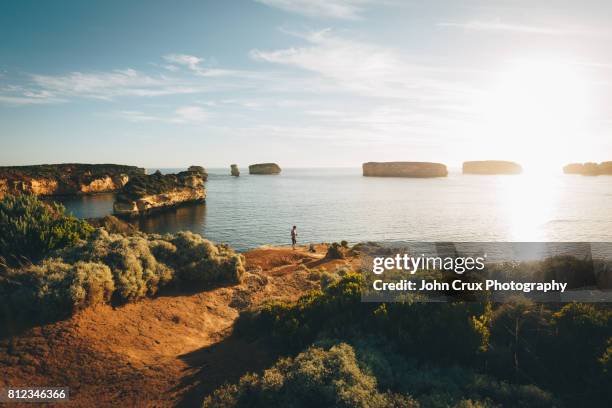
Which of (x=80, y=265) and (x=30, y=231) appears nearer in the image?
(x=80, y=265)

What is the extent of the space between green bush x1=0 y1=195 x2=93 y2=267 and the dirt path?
15.0ft

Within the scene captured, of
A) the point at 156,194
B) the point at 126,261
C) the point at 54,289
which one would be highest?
the point at 156,194

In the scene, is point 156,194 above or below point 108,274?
above

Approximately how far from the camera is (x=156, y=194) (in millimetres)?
65375

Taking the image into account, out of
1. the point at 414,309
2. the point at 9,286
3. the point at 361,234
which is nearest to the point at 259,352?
the point at 414,309

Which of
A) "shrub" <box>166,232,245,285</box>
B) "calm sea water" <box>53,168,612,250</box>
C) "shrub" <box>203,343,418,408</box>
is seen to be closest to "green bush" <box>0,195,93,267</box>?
"shrub" <box>166,232,245,285</box>

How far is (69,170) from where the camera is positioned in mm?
102438

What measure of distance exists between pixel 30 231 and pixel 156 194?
55755 millimetres

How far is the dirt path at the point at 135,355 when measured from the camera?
24.0 ft

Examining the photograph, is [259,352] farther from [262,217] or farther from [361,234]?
[262,217]

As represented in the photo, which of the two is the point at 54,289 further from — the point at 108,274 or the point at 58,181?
the point at 58,181

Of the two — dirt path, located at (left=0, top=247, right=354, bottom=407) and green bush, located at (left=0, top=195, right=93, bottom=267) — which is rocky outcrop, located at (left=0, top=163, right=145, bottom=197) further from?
dirt path, located at (left=0, top=247, right=354, bottom=407)

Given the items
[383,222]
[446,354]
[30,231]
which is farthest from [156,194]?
[446,354]

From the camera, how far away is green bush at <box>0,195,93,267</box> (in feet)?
40.8
